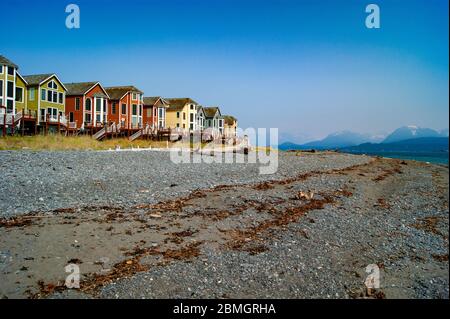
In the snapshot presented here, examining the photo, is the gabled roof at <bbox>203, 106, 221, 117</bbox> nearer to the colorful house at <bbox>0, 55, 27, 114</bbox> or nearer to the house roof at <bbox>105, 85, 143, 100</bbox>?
the house roof at <bbox>105, 85, 143, 100</bbox>

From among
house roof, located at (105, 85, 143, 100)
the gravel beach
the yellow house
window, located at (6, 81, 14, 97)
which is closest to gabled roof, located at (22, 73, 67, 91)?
window, located at (6, 81, 14, 97)

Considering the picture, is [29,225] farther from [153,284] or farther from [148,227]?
[153,284]

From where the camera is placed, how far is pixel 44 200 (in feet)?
47.2

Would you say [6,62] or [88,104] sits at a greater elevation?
[6,62]

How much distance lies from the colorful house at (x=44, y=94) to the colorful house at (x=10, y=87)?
1.25 meters

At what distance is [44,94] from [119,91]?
13.4 m

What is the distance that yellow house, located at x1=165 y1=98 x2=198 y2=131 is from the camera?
71438 mm

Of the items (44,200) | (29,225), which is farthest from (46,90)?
(29,225)

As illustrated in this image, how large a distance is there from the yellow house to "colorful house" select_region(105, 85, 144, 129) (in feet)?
37.0

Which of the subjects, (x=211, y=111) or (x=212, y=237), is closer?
(x=212, y=237)

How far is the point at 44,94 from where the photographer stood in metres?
46.4

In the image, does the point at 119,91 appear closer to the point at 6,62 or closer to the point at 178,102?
the point at 178,102

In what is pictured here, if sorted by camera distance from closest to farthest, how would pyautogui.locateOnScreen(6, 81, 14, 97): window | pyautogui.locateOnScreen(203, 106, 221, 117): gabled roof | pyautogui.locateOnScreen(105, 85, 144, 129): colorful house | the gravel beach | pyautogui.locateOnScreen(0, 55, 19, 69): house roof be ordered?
the gravel beach < pyautogui.locateOnScreen(0, 55, 19, 69): house roof < pyautogui.locateOnScreen(6, 81, 14, 97): window < pyautogui.locateOnScreen(105, 85, 144, 129): colorful house < pyautogui.locateOnScreen(203, 106, 221, 117): gabled roof

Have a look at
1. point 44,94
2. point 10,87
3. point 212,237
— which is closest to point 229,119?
point 44,94
